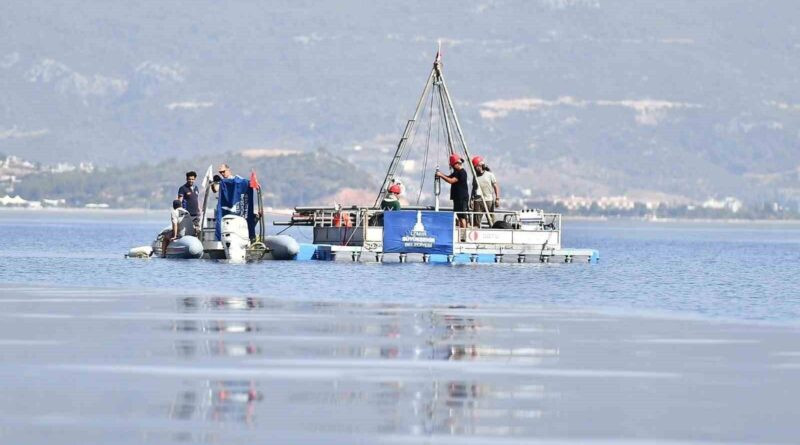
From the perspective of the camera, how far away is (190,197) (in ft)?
192

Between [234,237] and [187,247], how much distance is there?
154 centimetres

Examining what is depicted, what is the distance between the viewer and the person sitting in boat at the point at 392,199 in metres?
59.3

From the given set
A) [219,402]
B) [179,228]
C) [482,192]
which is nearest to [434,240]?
[482,192]

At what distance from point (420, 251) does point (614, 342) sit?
28.8 meters

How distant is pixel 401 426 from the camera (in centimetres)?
1988

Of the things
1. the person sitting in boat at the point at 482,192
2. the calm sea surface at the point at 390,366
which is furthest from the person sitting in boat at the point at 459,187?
the calm sea surface at the point at 390,366

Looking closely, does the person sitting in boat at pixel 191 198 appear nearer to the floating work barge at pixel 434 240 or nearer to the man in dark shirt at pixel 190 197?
the man in dark shirt at pixel 190 197

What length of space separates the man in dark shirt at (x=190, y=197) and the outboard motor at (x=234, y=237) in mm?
1417

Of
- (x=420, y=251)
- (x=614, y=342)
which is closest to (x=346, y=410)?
(x=614, y=342)

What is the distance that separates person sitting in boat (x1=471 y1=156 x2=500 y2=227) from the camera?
5897 centimetres

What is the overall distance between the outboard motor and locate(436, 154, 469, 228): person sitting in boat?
549cm

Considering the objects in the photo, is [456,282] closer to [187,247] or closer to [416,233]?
[416,233]

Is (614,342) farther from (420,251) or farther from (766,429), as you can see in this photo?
(420,251)

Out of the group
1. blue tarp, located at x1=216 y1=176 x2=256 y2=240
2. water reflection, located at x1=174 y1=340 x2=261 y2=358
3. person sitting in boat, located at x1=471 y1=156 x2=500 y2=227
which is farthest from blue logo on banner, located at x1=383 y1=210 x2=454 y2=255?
water reflection, located at x1=174 y1=340 x2=261 y2=358
